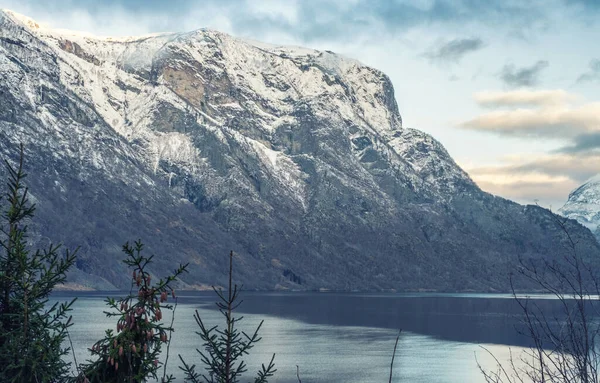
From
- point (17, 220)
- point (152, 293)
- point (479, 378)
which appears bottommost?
point (479, 378)

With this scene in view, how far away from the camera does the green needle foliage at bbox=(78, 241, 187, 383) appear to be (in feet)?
54.2

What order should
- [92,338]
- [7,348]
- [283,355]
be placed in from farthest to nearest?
[92,338], [283,355], [7,348]

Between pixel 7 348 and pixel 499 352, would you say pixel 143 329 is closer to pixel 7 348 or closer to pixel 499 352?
pixel 7 348

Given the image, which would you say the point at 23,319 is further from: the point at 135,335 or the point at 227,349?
the point at 227,349

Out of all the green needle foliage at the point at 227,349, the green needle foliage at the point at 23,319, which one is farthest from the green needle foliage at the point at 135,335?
the green needle foliage at the point at 23,319

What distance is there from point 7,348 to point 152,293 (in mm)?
5711

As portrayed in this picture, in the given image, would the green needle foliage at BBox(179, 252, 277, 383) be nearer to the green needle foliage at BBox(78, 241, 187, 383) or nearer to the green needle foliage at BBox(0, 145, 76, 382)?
the green needle foliage at BBox(78, 241, 187, 383)

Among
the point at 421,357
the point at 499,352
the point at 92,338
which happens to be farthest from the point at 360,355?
the point at 92,338

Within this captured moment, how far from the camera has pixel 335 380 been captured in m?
125

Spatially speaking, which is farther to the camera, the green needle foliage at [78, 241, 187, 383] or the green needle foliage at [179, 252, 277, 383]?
the green needle foliage at [78, 241, 187, 383]

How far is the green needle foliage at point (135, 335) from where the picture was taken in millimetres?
16516

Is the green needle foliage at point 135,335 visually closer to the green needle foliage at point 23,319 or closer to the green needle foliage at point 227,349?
the green needle foliage at point 227,349

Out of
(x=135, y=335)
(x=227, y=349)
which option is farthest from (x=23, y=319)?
(x=227, y=349)

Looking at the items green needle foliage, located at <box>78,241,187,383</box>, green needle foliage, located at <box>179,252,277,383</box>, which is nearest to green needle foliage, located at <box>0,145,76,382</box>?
green needle foliage, located at <box>78,241,187,383</box>
